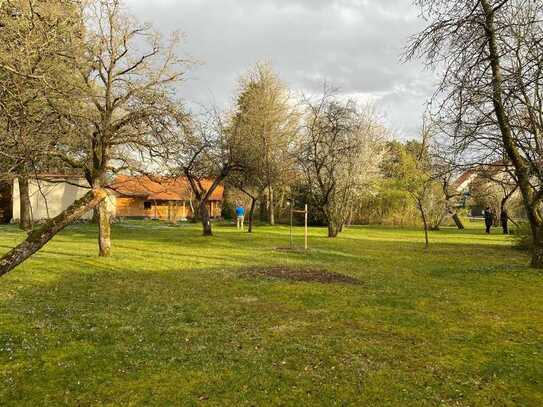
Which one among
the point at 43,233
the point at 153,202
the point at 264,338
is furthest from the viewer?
the point at 153,202

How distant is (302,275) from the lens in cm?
1340

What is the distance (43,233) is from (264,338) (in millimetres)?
4154

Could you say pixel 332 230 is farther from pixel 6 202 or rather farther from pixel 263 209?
pixel 6 202

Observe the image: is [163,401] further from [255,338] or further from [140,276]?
[140,276]

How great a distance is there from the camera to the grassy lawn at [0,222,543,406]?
17.0 ft

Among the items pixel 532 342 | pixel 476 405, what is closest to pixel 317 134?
pixel 532 342

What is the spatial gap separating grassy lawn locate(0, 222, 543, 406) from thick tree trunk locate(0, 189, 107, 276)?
202 cm

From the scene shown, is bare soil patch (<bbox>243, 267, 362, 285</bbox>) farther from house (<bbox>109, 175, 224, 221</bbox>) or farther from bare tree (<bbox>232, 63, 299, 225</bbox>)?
house (<bbox>109, 175, 224, 221</bbox>)

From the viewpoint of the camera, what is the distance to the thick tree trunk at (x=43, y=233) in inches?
145

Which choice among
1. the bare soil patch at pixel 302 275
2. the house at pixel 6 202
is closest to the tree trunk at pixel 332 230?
the bare soil patch at pixel 302 275

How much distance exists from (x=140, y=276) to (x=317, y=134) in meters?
18.1

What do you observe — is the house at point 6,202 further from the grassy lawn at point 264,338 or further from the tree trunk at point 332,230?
the grassy lawn at point 264,338

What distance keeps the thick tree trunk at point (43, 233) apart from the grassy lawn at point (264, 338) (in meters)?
2.02

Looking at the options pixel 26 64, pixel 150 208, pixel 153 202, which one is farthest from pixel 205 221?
pixel 150 208
